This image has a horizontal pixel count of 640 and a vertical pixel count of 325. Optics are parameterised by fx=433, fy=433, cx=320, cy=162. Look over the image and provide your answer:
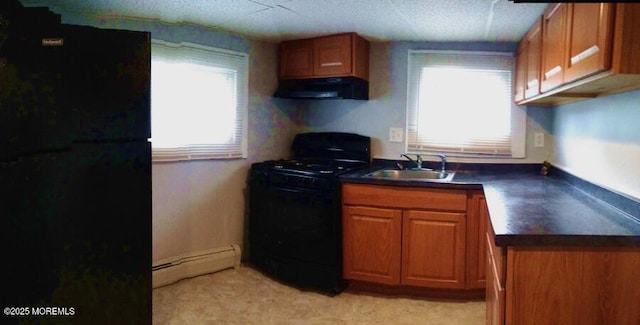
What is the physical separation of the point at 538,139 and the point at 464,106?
0.60 metres

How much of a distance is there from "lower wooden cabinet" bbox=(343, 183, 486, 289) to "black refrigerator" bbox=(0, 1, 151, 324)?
1.39 meters

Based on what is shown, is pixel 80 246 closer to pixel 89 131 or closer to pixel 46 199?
pixel 46 199

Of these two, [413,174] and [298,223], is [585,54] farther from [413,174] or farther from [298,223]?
[298,223]

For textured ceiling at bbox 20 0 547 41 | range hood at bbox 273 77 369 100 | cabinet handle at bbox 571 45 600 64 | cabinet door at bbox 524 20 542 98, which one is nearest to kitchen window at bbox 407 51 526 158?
textured ceiling at bbox 20 0 547 41

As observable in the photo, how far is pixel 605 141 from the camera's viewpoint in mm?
2166

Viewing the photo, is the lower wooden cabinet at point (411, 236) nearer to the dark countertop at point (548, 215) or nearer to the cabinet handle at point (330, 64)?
the dark countertop at point (548, 215)

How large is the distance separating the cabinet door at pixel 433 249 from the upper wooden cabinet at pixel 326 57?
47.4 inches

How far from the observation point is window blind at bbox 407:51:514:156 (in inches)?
131

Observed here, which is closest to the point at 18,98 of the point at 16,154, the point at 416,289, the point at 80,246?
the point at 16,154

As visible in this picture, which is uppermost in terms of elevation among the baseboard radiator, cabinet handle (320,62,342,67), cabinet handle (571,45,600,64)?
cabinet handle (320,62,342,67)

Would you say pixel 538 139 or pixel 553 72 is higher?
pixel 553 72

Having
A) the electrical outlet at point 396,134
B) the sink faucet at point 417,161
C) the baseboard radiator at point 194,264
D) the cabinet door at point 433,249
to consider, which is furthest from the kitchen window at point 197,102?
the cabinet door at point 433,249

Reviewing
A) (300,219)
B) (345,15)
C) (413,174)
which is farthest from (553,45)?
(300,219)

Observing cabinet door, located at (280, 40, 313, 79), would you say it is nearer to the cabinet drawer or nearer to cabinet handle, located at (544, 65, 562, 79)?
the cabinet drawer
